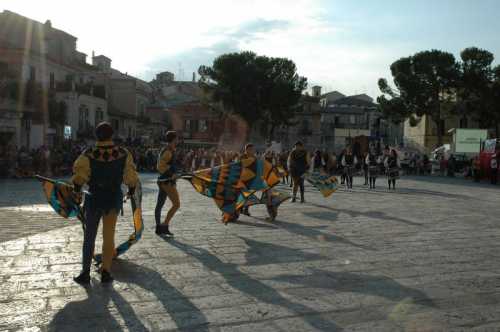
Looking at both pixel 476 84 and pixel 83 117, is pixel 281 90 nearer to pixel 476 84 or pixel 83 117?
pixel 476 84

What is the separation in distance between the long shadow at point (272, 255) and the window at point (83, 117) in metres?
42.0

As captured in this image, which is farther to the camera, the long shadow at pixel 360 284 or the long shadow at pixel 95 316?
the long shadow at pixel 360 284

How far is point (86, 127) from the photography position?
48.3 m

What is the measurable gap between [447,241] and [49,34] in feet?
146

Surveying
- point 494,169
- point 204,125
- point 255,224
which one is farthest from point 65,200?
point 204,125

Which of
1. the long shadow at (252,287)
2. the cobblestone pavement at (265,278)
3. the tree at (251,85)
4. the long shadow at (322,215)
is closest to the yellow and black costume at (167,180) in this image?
the cobblestone pavement at (265,278)

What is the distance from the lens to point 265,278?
646 cm

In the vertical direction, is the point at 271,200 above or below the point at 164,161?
below

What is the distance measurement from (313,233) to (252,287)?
399cm

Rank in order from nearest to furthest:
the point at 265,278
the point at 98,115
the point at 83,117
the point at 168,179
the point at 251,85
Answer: the point at 265,278, the point at 168,179, the point at 83,117, the point at 98,115, the point at 251,85

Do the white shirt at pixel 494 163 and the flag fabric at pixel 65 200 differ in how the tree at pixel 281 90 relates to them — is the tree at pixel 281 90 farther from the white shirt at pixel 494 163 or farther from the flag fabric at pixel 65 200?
the flag fabric at pixel 65 200

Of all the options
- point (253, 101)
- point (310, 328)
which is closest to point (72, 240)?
point (310, 328)

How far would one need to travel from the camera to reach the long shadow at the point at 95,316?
15.4ft

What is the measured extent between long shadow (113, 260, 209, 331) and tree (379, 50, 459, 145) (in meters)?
56.4
